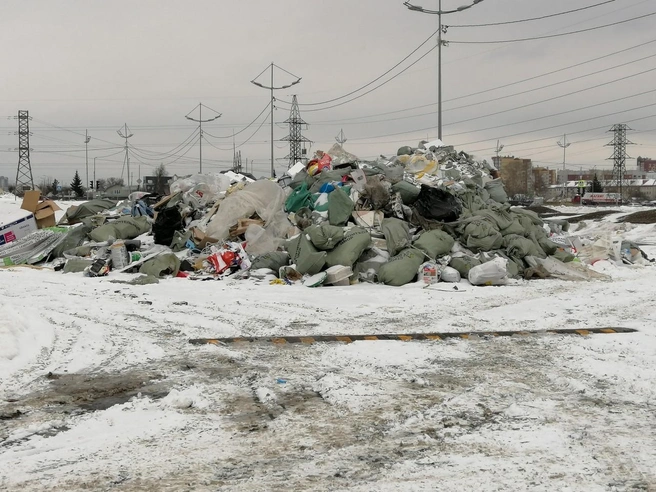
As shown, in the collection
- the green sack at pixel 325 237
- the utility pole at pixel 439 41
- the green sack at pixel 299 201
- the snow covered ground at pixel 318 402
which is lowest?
the snow covered ground at pixel 318 402

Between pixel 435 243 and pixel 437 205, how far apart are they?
1.11 metres

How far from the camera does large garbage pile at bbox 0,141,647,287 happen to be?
10672mm

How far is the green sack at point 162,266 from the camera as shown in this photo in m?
10.9

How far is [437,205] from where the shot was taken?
11914 mm

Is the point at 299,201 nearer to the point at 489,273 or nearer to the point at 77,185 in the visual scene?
the point at 489,273

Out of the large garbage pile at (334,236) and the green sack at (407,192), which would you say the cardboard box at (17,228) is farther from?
the green sack at (407,192)

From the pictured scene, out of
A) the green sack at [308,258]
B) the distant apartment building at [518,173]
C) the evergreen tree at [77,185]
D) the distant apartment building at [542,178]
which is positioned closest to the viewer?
the green sack at [308,258]

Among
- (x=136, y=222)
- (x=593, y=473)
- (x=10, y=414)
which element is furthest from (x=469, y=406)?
(x=136, y=222)

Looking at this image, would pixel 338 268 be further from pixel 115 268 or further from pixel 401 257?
pixel 115 268

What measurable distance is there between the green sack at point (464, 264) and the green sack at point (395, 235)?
35.7 inches

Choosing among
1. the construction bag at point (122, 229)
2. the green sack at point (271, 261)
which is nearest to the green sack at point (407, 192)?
the green sack at point (271, 261)

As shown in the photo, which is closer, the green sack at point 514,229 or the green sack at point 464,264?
the green sack at point 464,264

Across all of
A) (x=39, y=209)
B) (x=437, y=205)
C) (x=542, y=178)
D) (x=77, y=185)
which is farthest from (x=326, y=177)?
(x=542, y=178)

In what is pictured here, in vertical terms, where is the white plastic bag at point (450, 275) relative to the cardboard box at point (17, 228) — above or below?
below
